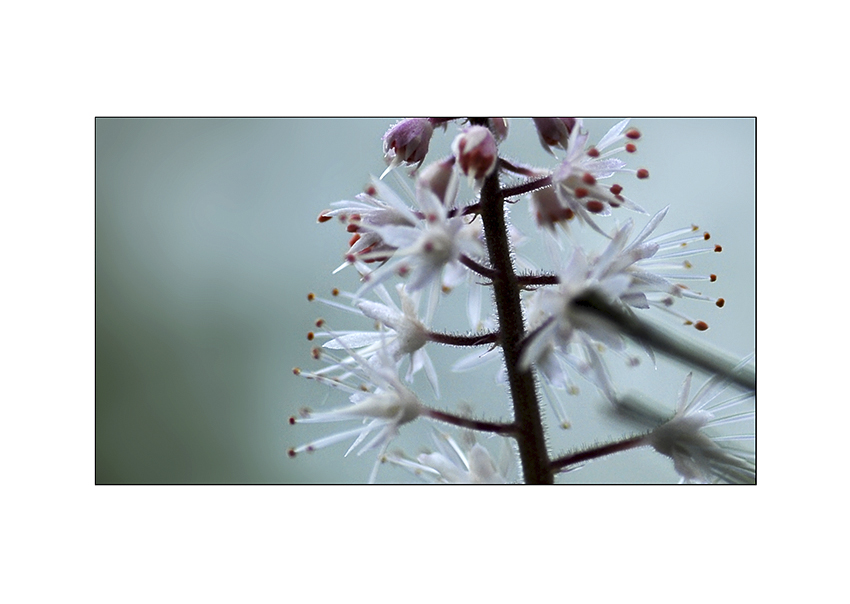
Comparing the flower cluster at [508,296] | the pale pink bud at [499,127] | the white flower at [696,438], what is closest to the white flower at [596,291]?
the flower cluster at [508,296]

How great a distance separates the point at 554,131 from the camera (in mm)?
1192

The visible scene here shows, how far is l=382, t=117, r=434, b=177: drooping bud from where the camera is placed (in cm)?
119

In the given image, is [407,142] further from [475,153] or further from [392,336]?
[392,336]

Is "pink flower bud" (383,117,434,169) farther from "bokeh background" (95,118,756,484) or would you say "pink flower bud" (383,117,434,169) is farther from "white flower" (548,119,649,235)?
"white flower" (548,119,649,235)

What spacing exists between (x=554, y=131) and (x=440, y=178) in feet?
0.61

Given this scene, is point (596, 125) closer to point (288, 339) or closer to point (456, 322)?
point (456, 322)

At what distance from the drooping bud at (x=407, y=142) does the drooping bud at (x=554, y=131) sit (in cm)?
15

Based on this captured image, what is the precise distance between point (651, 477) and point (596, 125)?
558mm

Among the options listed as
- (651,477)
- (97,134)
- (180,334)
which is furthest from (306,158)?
(651,477)

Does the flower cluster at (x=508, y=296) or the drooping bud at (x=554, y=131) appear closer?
the flower cluster at (x=508, y=296)

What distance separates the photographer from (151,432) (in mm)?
1845

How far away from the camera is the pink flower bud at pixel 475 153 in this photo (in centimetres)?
108

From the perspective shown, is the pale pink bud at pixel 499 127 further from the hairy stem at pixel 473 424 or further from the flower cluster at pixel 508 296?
the hairy stem at pixel 473 424
